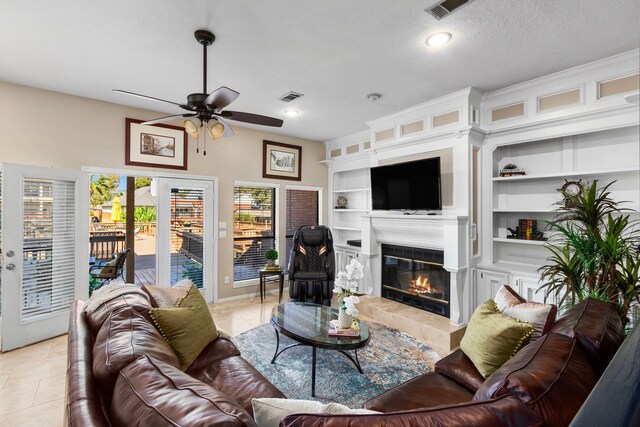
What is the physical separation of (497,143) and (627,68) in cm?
120

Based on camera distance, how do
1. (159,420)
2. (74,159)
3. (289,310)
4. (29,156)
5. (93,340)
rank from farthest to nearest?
(74,159) < (29,156) < (289,310) < (93,340) < (159,420)

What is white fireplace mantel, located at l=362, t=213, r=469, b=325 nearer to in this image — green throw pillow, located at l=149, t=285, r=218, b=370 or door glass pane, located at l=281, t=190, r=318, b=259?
door glass pane, located at l=281, t=190, r=318, b=259

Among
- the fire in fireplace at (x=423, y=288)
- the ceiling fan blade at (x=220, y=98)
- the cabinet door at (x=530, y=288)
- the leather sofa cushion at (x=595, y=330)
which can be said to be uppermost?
the ceiling fan blade at (x=220, y=98)

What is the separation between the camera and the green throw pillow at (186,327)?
2.00m

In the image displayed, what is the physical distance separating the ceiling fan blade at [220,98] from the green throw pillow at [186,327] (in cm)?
138

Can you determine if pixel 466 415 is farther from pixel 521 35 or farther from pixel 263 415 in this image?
pixel 521 35

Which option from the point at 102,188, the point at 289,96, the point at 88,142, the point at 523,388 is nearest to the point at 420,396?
the point at 523,388

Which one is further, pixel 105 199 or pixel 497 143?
pixel 105 199

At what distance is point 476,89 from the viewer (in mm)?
3645

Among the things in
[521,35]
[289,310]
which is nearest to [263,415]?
[289,310]

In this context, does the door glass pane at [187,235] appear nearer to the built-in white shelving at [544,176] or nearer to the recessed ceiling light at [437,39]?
the recessed ceiling light at [437,39]

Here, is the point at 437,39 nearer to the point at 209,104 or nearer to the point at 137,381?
the point at 209,104

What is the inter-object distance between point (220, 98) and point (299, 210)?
387 centimetres

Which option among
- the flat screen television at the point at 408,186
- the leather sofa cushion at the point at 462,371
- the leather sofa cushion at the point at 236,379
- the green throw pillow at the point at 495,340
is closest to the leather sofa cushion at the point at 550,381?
the green throw pillow at the point at 495,340
